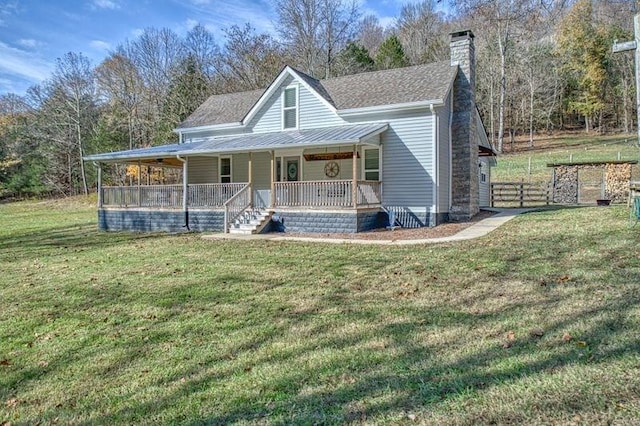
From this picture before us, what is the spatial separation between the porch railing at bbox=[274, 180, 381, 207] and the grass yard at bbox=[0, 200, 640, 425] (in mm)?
5317

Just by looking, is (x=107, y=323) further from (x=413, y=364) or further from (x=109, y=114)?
(x=109, y=114)

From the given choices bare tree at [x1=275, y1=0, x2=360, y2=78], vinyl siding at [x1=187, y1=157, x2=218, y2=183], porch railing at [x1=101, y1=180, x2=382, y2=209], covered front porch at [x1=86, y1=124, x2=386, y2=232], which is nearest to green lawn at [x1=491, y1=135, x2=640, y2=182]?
bare tree at [x1=275, y1=0, x2=360, y2=78]

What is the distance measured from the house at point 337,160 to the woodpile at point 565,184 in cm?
892

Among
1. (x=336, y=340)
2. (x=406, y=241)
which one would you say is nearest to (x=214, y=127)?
(x=406, y=241)

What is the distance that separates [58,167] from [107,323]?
42128 mm

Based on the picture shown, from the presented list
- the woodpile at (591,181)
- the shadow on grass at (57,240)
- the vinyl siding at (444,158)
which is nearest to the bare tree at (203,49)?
the shadow on grass at (57,240)

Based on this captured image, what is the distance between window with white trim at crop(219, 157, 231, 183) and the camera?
19.4m

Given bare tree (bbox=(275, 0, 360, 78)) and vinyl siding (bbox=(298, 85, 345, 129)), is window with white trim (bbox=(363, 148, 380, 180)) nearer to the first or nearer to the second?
vinyl siding (bbox=(298, 85, 345, 129))

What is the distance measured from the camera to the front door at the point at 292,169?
17641 mm

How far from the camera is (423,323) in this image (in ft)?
16.1

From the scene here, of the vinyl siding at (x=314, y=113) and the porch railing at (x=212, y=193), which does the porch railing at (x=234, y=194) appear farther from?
the vinyl siding at (x=314, y=113)

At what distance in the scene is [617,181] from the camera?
939 inches

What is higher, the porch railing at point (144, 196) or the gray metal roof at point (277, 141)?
the gray metal roof at point (277, 141)

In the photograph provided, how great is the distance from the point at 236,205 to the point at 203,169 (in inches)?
198
